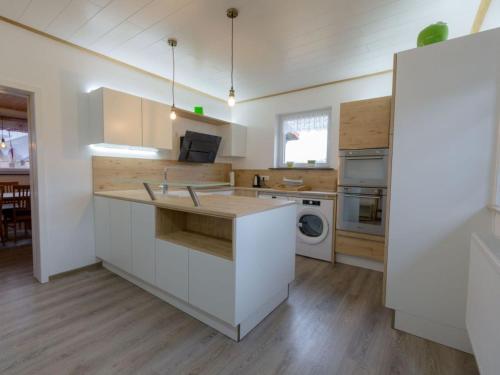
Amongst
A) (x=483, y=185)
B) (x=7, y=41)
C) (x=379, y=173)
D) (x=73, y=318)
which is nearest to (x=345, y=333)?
(x=483, y=185)

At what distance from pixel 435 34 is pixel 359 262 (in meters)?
2.42

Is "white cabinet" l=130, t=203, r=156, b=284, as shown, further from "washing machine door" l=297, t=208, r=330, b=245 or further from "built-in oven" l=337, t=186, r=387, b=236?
"built-in oven" l=337, t=186, r=387, b=236

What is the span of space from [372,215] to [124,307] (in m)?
2.74

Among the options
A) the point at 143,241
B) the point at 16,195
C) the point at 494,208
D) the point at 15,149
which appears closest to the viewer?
the point at 494,208

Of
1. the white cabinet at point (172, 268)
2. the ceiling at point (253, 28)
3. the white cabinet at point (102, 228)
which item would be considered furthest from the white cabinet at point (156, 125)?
the white cabinet at point (172, 268)

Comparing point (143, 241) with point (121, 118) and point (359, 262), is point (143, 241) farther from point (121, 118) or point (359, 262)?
point (359, 262)

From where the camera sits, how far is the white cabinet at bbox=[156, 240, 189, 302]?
177 centimetres

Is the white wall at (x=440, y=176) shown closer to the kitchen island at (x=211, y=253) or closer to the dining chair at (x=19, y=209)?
the kitchen island at (x=211, y=253)

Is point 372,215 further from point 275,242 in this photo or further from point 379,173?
point 275,242

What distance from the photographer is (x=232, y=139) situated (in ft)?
13.4

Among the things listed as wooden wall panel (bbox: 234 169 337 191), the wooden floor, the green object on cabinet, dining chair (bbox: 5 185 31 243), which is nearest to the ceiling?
the green object on cabinet

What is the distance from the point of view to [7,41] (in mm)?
2070

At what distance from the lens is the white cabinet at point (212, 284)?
1497 millimetres

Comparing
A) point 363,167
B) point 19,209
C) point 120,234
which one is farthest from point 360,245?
point 19,209
